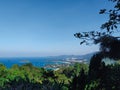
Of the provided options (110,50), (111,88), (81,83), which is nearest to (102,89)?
(111,88)

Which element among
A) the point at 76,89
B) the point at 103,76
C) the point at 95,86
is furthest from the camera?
the point at 103,76

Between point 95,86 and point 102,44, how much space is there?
1705mm

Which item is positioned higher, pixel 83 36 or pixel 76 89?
pixel 83 36

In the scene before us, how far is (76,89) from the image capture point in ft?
30.6

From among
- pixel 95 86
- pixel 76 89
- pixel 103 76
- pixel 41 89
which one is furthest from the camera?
pixel 103 76

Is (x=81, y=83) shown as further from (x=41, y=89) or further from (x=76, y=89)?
(x=41, y=89)

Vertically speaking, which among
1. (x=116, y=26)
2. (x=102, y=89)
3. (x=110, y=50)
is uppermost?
(x=116, y=26)

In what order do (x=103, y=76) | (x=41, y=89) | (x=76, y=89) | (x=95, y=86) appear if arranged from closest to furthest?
(x=41, y=89), (x=76, y=89), (x=95, y=86), (x=103, y=76)

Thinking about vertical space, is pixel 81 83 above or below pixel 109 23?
below

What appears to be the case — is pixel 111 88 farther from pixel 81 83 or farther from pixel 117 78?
pixel 81 83

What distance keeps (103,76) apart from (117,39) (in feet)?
4.80

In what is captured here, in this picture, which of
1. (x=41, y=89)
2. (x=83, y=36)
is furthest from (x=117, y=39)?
(x=41, y=89)

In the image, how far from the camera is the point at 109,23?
11.5 m

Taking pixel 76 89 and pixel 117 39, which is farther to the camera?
pixel 117 39
